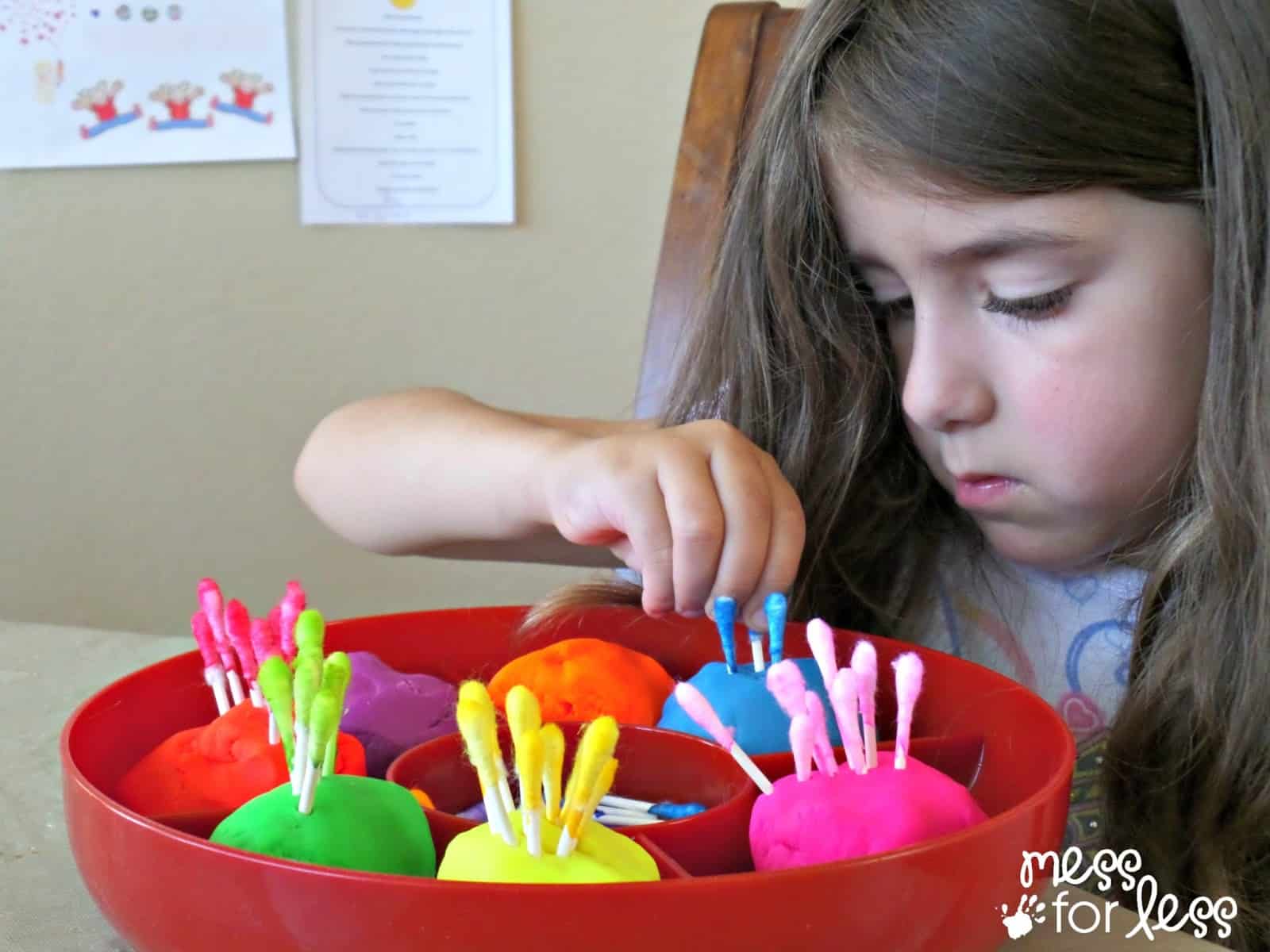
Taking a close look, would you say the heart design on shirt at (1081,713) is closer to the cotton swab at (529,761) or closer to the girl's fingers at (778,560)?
the girl's fingers at (778,560)

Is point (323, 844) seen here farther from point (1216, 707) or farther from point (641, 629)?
point (1216, 707)

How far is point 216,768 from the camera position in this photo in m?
0.51

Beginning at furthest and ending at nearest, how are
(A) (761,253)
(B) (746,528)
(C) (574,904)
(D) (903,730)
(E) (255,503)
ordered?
(E) (255,503) → (A) (761,253) → (B) (746,528) → (D) (903,730) → (C) (574,904)

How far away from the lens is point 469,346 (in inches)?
69.0

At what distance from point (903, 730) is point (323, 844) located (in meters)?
0.22

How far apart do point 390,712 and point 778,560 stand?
0.64 ft

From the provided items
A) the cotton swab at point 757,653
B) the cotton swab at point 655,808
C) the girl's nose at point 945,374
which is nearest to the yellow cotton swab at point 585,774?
the cotton swab at point 655,808

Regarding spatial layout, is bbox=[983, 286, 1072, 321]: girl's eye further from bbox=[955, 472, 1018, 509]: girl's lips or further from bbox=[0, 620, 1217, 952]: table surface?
bbox=[0, 620, 1217, 952]: table surface

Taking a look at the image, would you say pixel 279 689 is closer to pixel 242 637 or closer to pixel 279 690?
pixel 279 690

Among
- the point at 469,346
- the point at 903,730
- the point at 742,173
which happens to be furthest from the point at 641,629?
the point at 469,346

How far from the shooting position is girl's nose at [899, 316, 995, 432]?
0.73m

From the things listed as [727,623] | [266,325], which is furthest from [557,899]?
[266,325]

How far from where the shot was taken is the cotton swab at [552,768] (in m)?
0.40

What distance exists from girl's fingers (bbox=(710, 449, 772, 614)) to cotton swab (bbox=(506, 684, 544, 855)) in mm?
240
